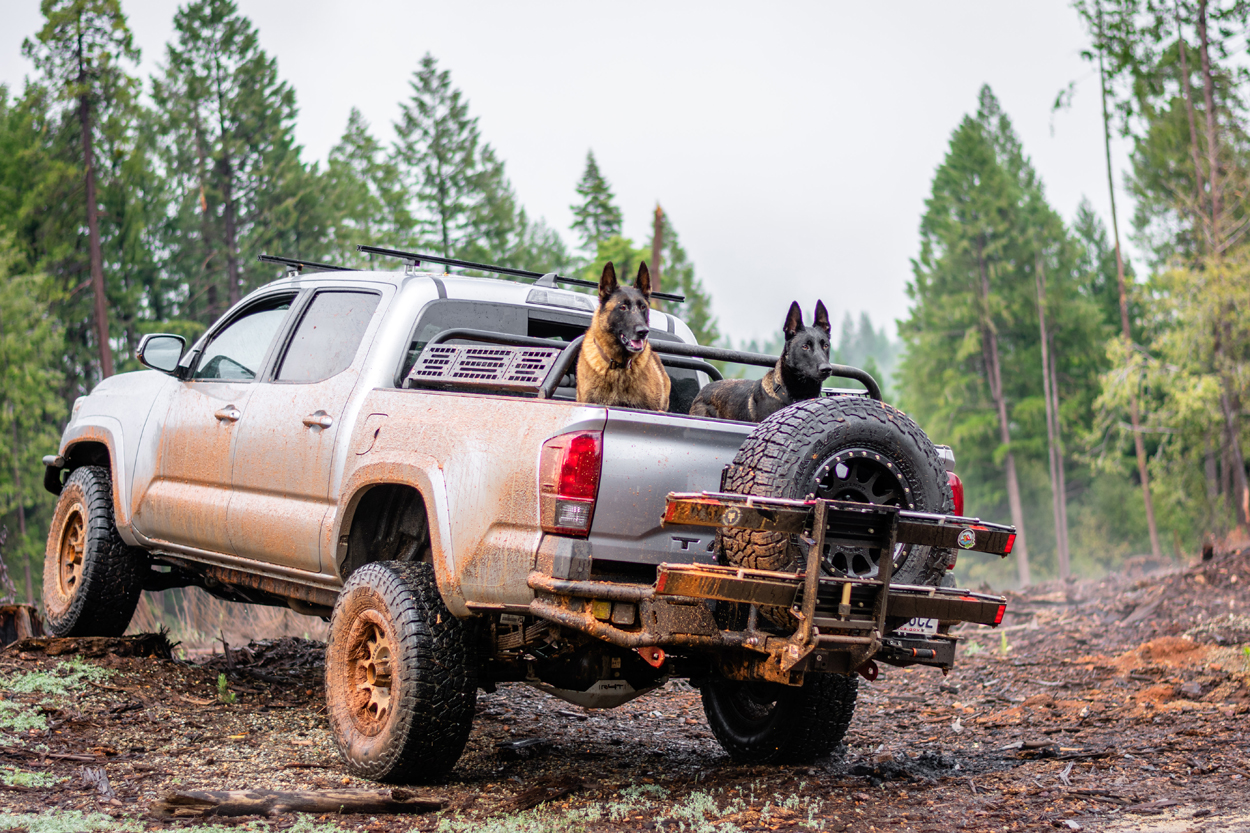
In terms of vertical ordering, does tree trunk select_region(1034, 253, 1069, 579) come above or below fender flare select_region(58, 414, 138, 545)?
above

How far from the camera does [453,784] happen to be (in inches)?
186

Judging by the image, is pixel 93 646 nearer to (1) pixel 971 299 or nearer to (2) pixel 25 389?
(2) pixel 25 389

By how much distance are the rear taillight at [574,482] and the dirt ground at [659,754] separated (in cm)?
126

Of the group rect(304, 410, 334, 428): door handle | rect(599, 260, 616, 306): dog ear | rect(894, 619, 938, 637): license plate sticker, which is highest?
rect(599, 260, 616, 306): dog ear

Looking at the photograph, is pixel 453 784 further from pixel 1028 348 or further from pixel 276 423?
pixel 1028 348

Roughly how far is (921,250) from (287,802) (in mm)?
43261

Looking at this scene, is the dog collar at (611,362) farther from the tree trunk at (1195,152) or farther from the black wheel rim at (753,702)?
the tree trunk at (1195,152)

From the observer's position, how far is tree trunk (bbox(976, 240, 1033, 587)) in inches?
1638

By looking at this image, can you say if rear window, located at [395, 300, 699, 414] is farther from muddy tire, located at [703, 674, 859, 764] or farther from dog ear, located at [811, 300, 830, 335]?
muddy tire, located at [703, 674, 859, 764]

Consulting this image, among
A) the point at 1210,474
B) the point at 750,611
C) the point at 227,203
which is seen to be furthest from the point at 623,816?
the point at 227,203

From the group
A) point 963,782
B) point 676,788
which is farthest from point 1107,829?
point 676,788

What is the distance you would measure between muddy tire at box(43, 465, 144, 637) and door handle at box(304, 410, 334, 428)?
2.51 m

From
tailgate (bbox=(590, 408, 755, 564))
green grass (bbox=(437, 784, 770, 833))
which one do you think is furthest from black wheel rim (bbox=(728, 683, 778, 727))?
tailgate (bbox=(590, 408, 755, 564))

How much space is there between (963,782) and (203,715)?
427 centimetres
